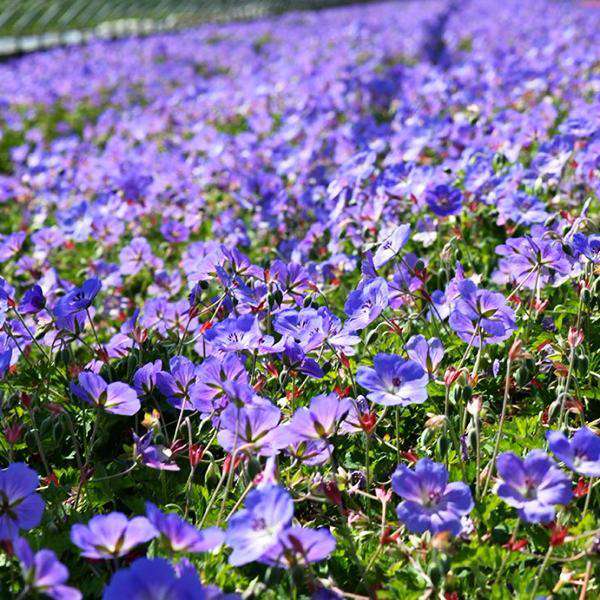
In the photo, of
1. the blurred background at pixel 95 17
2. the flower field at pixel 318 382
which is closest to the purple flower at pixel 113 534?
the flower field at pixel 318 382

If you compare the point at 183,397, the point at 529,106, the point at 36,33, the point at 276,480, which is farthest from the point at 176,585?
the point at 36,33

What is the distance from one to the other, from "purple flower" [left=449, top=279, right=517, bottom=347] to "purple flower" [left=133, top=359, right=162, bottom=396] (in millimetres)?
806

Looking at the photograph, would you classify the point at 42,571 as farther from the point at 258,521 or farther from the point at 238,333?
the point at 238,333

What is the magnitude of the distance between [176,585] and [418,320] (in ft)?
5.24

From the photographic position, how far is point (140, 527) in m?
1.46

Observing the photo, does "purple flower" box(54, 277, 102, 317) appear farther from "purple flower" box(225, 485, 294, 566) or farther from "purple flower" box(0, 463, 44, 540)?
"purple flower" box(225, 485, 294, 566)

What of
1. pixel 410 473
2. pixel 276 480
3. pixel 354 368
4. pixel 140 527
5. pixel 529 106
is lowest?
pixel 529 106

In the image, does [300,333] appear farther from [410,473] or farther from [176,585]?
[176,585]

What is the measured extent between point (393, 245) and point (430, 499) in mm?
857

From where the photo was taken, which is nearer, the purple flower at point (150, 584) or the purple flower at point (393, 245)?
the purple flower at point (150, 584)

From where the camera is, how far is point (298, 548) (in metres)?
1.43

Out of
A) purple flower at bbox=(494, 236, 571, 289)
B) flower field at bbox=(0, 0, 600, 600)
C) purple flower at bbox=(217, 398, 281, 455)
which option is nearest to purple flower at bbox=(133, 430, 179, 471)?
flower field at bbox=(0, 0, 600, 600)

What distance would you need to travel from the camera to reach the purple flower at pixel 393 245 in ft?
7.45

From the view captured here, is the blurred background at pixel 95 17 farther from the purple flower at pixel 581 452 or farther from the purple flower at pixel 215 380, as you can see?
the purple flower at pixel 581 452
